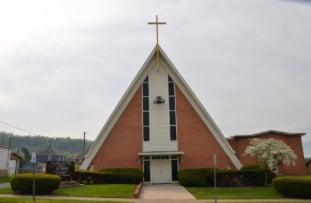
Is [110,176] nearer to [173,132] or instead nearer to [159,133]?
[159,133]

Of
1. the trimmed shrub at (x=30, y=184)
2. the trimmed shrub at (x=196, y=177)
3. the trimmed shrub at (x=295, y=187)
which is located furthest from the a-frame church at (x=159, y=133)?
the trimmed shrub at (x=295, y=187)

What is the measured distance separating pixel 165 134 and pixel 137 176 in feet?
16.5

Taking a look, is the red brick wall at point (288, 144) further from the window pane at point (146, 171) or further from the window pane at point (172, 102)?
the window pane at point (146, 171)

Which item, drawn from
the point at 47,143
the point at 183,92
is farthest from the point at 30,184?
the point at 47,143

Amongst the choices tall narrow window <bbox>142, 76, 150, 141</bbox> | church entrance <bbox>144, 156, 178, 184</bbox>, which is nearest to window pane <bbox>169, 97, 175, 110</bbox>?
tall narrow window <bbox>142, 76, 150, 141</bbox>

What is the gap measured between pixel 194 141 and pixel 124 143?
6.11m

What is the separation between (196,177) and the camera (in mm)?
29359

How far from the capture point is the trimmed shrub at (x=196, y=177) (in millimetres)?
29272

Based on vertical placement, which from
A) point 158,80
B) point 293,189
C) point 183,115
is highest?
point 158,80

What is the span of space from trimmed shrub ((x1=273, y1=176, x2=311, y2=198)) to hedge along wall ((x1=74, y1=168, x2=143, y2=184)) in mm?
12028

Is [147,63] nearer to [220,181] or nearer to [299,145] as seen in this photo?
[220,181]

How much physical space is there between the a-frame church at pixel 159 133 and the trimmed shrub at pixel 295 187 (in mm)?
10940

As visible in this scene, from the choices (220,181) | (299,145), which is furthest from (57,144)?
(220,181)

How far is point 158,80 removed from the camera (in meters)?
35.0
